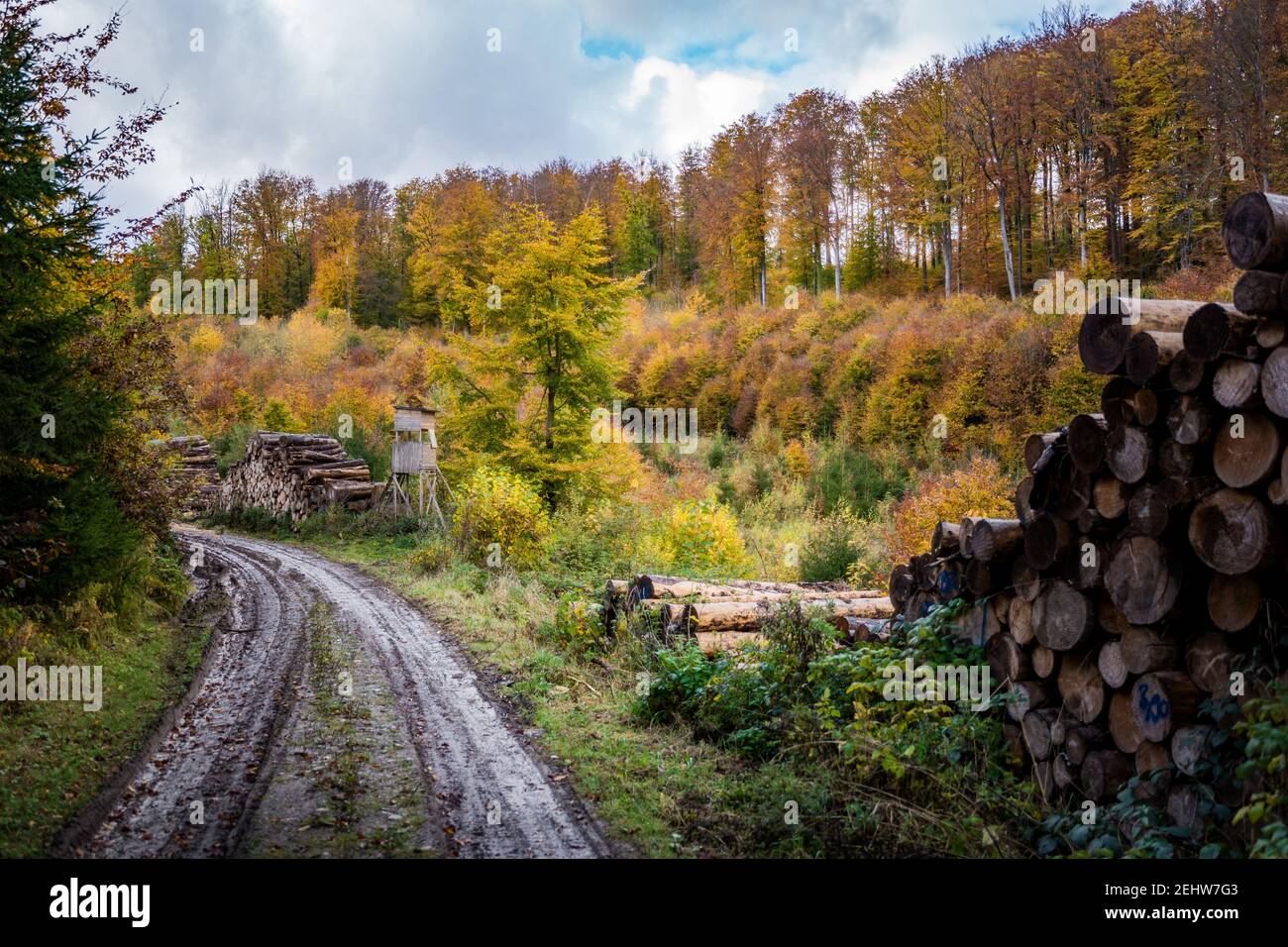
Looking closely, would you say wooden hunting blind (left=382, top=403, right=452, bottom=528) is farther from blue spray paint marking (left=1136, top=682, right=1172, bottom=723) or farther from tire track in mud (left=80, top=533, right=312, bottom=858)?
blue spray paint marking (left=1136, top=682, right=1172, bottom=723)

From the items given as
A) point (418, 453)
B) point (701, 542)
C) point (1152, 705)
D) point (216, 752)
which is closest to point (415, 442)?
point (418, 453)

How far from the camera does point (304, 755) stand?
6.12 meters

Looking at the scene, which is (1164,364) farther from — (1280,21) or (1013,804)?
(1280,21)

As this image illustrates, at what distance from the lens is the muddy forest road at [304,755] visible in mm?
4734

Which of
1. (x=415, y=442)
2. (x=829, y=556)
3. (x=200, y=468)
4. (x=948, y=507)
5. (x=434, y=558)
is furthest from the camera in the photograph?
(x=200, y=468)

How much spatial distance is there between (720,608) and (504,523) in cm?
788

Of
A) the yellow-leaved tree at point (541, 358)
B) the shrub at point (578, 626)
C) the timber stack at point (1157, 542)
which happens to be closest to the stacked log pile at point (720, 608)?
the shrub at point (578, 626)

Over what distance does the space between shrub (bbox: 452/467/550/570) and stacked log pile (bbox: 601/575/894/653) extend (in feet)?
18.1

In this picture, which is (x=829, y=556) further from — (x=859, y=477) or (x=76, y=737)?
(x=76, y=737)

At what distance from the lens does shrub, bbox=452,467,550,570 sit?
1494 cm

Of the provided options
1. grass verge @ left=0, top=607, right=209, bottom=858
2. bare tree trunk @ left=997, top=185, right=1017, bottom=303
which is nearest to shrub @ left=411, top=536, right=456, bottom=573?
grass verge @ left=0, top=607, right=209, bottom=858

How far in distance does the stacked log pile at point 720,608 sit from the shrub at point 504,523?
18.1ft
